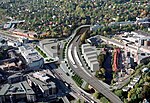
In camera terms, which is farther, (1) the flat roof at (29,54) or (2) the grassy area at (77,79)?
(1) the flat roof at (29,54)

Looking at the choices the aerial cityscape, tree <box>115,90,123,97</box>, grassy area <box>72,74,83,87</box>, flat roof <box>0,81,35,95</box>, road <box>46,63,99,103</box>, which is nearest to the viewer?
tree <box>115,90,123,97</box>

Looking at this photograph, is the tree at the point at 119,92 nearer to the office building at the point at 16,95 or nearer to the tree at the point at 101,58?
the tree at the point at 101,58

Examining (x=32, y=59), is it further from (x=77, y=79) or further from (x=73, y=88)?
(x=73, y=88)

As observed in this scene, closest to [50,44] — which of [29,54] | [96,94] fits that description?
[29,54]

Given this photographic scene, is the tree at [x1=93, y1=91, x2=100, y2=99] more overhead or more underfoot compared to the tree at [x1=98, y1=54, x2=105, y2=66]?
more underfoot

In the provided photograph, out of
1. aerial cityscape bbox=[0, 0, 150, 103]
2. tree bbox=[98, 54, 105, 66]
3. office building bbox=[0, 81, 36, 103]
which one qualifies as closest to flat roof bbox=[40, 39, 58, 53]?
aerial cityscape bbox=[0, 0, 150, 103]

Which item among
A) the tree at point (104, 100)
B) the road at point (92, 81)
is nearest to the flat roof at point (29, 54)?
the road at point (92, 81)

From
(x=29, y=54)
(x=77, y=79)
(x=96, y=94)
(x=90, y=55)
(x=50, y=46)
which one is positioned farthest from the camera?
(x=50, y=46)

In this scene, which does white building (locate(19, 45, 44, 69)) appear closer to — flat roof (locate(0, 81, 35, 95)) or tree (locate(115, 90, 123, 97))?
flat roof (locate(0, 81, 35, 95))

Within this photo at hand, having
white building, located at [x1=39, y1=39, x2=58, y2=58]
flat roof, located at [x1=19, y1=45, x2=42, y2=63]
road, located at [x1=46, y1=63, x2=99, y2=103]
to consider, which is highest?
flat roof, located at [x1=19, y1=45, x2=42, y2=63]
